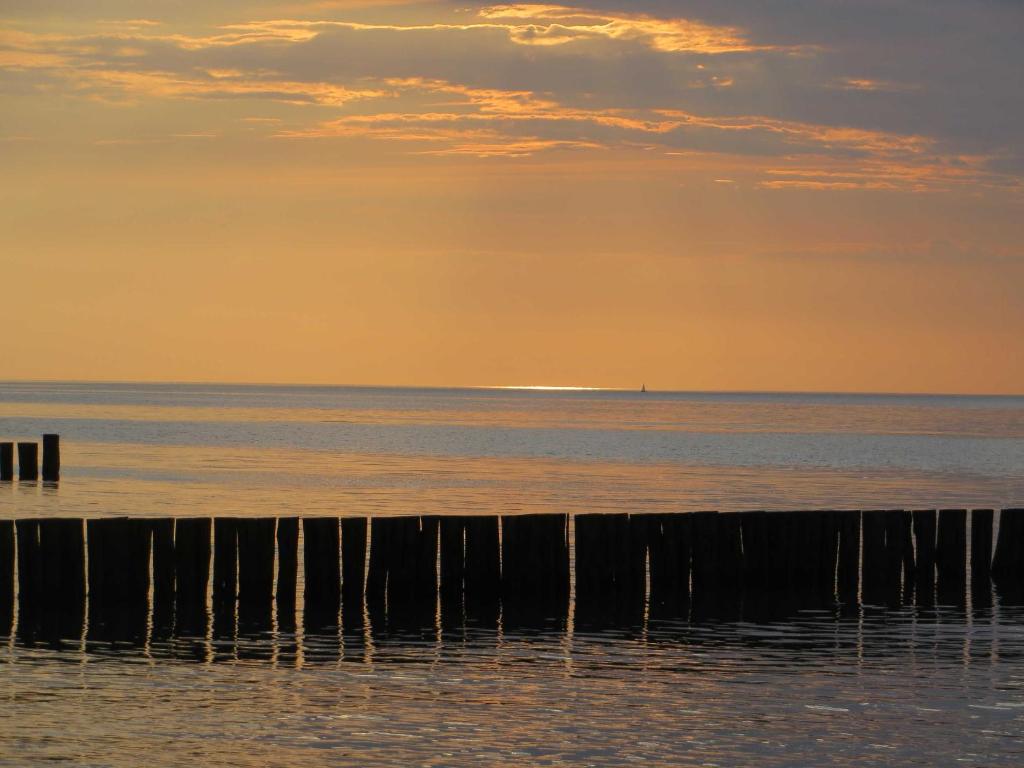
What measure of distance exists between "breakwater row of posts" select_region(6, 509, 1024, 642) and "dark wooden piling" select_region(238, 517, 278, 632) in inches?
0.8

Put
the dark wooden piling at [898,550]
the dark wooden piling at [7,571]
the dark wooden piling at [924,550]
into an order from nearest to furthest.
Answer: the dark wooden piling at [7,571]
the dark wooden piling at [898,550]
the dark wooden piling at [924,550]

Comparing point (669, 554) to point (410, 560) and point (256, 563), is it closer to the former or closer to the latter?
point (410, 560)

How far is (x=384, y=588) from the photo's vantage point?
2164 centimetres

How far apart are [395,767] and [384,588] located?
863 cm

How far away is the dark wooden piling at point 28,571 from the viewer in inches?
795

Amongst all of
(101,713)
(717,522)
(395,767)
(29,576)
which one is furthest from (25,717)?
(717,522)

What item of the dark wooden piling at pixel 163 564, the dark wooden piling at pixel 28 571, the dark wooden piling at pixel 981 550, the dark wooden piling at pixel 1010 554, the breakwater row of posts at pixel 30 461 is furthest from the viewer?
the breakwater row of posts at pixel 30 461

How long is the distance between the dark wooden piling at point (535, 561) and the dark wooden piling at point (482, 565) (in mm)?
128

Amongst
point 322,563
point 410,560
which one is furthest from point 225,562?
point 410,560

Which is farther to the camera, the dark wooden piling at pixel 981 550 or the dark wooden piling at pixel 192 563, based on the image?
the dark wooden piling at pixel 981 550

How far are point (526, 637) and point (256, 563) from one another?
4118mm

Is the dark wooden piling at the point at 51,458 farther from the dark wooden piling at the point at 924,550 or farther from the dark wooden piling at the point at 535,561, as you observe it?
the dark wooden piling at the point at 924,550

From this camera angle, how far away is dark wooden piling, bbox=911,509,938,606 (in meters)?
24.1

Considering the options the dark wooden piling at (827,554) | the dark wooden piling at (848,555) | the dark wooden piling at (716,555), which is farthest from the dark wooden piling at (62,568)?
the dark wooden piling at (848,555)
